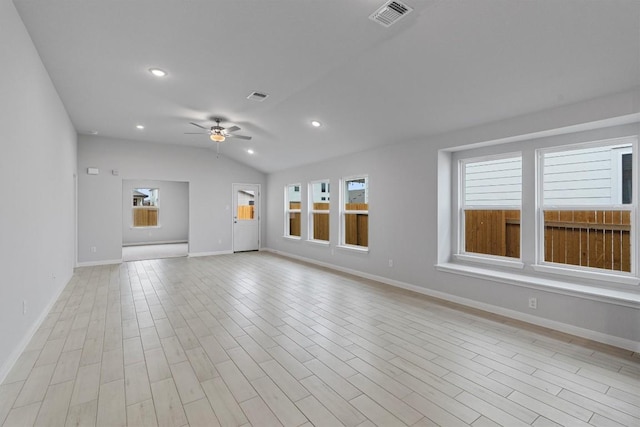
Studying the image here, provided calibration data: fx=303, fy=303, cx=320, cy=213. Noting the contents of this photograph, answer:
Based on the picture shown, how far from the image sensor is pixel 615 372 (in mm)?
2441

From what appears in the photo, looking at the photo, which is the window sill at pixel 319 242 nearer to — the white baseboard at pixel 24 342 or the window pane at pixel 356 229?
the window pane at pixel 356 229

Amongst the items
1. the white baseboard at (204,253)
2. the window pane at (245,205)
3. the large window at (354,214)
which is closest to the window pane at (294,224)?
the window pane at (245,205)

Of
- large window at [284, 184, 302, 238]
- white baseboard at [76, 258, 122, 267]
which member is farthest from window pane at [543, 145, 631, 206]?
white baseboard at [76, 258, 122, 267]

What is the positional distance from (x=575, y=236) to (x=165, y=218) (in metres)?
11.3

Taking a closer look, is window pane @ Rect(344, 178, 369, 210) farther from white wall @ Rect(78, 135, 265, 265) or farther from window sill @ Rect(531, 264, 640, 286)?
white wall @ Rect(78, 135, 265, 265)

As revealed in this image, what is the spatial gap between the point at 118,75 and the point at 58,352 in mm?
3163

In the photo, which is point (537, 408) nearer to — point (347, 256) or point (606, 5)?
point (606, 5)

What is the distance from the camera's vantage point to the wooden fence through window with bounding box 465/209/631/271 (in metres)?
3.23

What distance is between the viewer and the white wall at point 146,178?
267 inches

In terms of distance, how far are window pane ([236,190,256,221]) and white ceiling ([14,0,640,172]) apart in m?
4.33

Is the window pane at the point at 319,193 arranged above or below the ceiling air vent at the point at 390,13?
below

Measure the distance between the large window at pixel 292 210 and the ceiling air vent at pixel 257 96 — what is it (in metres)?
3.81

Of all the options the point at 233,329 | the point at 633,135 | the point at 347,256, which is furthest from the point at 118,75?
the point at 633,135

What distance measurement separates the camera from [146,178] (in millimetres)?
7453
